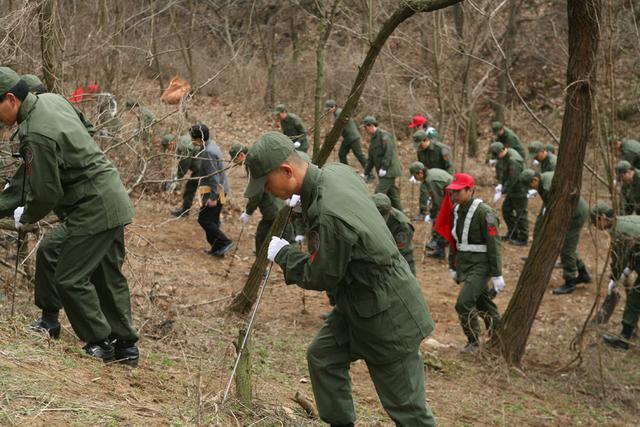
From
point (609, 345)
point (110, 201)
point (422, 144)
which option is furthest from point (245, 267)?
point (110, 201)

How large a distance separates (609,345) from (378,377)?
19.7 feet

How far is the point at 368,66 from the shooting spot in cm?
728

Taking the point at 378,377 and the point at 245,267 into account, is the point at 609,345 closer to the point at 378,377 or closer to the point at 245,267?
the point at 245,267

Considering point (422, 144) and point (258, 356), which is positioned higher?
point (422, 144)

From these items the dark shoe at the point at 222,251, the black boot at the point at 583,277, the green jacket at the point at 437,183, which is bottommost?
the dark shoe at the point at 222,251

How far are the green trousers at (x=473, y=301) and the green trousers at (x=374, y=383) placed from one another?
3981 mm

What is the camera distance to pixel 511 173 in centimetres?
1437

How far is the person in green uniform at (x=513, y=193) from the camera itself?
14.3 m

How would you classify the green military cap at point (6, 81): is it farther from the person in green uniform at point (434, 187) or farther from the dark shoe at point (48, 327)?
the person in green uniform at point (434, 187)

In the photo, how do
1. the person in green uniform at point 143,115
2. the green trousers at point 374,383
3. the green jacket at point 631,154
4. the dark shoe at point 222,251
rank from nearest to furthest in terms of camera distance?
the green trousers at point 374,383
the person in green uniform at point 143,115
the dark shoe at point 222,251
the green jacket at point 631,154

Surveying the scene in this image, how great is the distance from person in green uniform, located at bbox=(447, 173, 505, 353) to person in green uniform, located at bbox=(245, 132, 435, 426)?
13.2 feet

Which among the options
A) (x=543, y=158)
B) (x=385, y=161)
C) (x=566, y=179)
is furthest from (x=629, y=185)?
(x=566, y=179)

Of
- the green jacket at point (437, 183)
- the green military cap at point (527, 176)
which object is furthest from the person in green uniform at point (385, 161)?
the green military cap at point (527, 176)

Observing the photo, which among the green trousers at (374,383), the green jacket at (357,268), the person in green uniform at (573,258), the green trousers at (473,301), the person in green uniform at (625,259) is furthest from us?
the person in green uniform at (573,258)
